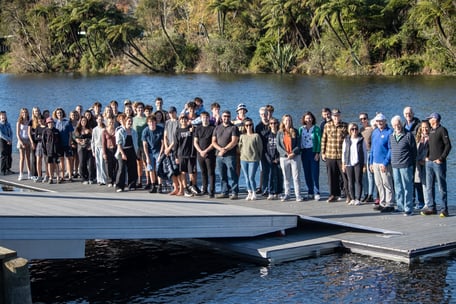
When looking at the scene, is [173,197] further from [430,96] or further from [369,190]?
[430,96]

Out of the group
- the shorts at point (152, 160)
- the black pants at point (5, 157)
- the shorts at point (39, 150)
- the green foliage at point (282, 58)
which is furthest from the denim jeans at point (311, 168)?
the green foliage at point (282, 58)

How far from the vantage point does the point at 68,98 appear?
1916 inches

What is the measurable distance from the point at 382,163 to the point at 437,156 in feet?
3.17

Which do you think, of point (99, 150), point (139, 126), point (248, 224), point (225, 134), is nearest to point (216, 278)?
point (248, 224)

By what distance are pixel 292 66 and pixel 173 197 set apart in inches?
1874

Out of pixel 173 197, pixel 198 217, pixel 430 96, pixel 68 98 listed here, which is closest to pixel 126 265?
pixel 198 217

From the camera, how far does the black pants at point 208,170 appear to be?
15.6 m

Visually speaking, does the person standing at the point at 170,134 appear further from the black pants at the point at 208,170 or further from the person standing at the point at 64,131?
the person standing at the point at 64,131

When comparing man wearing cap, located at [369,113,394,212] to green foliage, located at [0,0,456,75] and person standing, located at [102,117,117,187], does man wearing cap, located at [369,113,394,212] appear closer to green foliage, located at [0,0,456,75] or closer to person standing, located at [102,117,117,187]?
person standing, located at [102,117,117,187]

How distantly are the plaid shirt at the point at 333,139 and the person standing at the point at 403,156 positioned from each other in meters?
1.10

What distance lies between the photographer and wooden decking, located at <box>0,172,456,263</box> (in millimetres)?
11680

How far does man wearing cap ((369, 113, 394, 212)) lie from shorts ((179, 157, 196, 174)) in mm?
3554

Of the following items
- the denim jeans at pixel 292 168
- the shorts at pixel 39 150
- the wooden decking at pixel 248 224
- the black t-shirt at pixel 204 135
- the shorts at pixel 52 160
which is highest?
the black t-shirt at pixel 204 135

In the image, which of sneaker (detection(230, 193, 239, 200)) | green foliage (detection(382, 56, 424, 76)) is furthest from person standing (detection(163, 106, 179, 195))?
green foliage (detection(382, 56, 424, 76))
